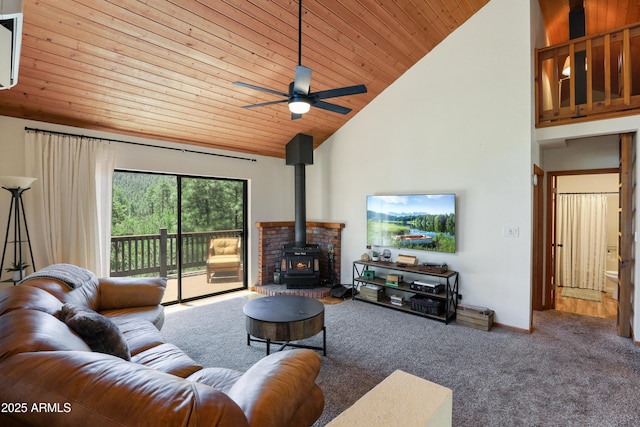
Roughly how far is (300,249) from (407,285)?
71.9 inches

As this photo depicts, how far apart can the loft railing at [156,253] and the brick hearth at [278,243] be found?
88cm

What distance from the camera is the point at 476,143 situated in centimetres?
391

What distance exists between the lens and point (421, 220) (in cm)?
427

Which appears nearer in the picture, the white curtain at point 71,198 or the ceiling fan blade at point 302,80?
the ceiling fan blade at point 302,80

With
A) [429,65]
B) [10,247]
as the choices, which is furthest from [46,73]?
[429,65]

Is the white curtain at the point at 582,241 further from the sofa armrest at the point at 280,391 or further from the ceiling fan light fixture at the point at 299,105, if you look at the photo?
the sofa armrest at the point at 280,391

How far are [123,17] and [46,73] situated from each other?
1007mm

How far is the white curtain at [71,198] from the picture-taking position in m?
3.30

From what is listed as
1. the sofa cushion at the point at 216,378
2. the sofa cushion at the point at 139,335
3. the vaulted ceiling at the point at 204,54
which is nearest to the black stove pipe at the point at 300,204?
the vaulted ceiling at the point at 204,54

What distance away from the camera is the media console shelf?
3.89m

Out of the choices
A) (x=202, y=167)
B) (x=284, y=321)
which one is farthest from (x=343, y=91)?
(x=202, y=167)

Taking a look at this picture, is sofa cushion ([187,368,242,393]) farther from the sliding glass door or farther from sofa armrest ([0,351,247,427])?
the sliding glass door

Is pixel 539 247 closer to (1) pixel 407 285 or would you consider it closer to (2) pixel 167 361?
(1) pixel 407 285

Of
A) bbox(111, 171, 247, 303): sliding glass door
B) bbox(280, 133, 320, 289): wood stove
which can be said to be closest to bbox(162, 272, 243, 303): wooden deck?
bbox(111, 171, 247, 303): sliding glass door
